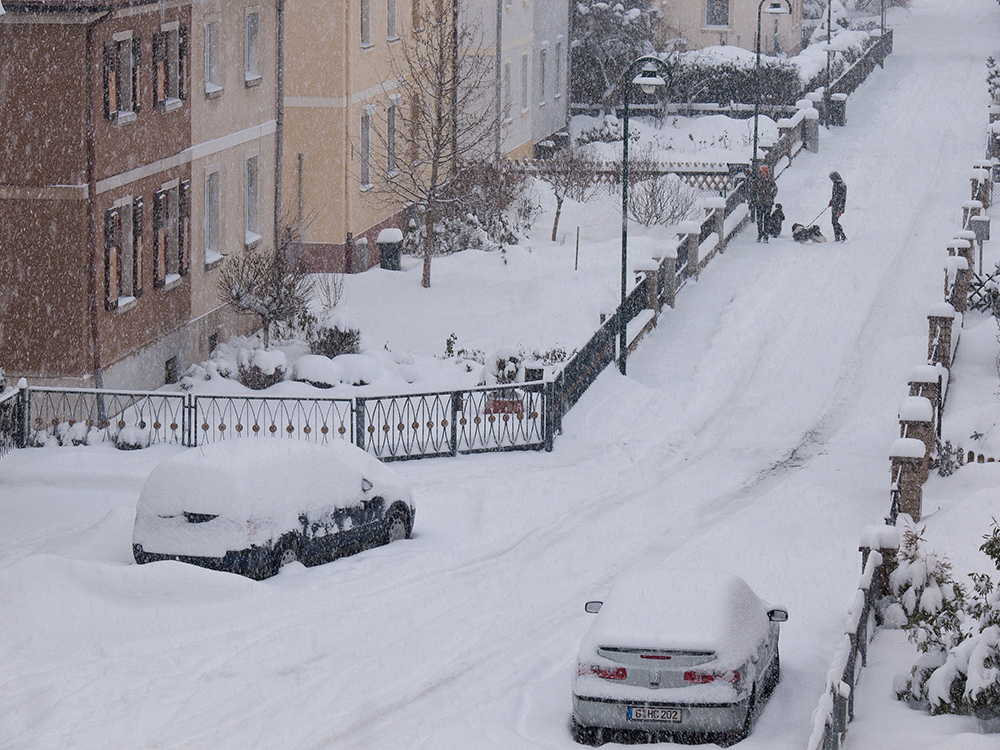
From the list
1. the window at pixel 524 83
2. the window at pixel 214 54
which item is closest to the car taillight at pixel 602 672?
the window at pixel 214 54

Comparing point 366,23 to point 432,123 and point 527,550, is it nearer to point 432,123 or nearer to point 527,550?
point 432,123

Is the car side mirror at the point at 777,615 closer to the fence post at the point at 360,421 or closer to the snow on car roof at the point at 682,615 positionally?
the snow on car roof at the point at 682,615

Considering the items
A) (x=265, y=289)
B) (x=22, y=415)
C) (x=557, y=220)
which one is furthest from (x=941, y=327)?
(x=557, y=220)

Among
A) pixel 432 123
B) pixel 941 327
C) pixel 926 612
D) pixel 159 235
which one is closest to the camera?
pixel 926 612

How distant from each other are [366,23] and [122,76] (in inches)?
435

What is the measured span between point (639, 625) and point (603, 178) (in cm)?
3096

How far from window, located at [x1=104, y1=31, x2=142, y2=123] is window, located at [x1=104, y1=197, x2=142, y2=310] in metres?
1.21

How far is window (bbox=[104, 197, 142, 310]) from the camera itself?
2225cm

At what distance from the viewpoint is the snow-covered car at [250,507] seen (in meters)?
15.3

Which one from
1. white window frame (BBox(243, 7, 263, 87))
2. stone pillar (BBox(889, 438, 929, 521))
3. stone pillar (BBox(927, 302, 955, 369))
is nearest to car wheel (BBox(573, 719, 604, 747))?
stone pillar (BBox(889, 438, 929, 521))

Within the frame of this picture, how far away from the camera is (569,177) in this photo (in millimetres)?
37625

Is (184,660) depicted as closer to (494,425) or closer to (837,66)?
(494,425)

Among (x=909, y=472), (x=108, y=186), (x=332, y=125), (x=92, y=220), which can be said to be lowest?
(x=909, y=472)

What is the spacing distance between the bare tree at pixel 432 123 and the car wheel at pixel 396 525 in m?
12.6
